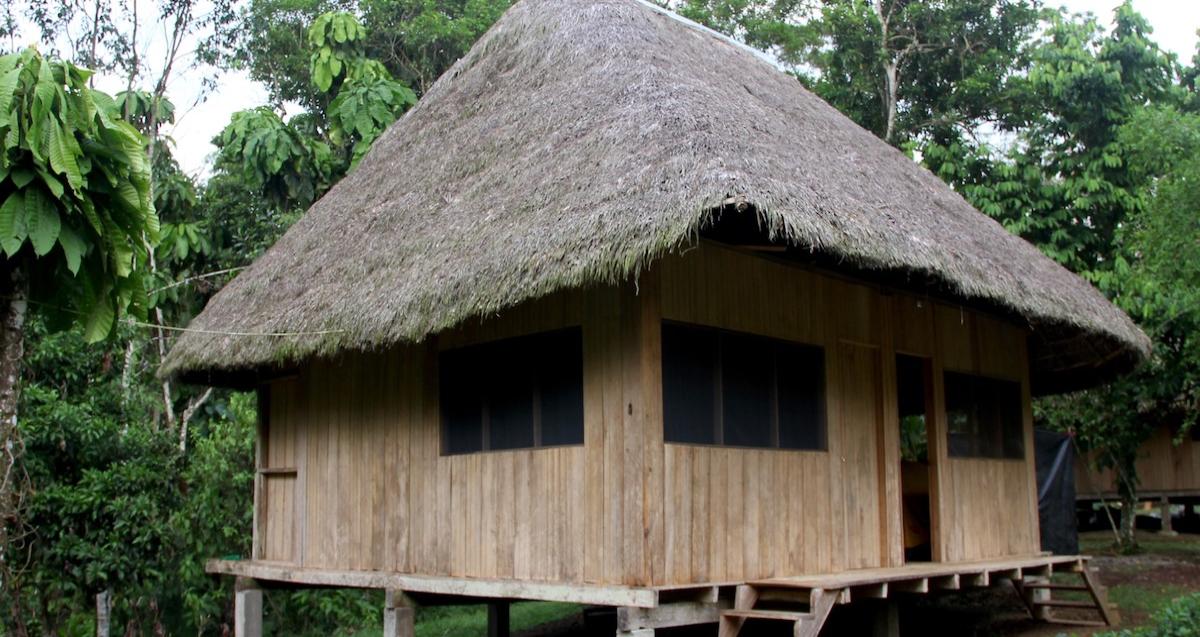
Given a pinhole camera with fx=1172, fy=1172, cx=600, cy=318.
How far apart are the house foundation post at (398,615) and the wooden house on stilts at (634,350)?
1.7 inches

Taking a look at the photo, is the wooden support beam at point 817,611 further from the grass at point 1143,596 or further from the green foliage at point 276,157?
the green foliage at point 276,157

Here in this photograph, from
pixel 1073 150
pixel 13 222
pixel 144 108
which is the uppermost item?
pixel 144 108

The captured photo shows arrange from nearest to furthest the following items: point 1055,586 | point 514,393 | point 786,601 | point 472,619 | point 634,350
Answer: point 634,350
point 786,601
point 514,393
point 1055,586
point 472,619

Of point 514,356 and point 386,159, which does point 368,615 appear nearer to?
point 386,159

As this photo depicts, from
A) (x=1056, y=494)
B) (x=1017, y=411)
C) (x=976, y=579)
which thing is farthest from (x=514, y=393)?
(x=1056, y=494)

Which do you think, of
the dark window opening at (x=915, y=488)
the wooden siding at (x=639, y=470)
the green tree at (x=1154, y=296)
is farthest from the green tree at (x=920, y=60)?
the wooden siding at (x=639, y=470)

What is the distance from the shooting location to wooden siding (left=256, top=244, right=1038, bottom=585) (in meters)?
6.73

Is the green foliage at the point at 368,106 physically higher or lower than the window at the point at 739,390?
higher

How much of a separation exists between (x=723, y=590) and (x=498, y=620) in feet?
14.2

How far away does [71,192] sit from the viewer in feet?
19.4

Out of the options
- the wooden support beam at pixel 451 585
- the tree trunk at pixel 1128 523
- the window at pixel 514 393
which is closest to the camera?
the wooden support beam at pixel 451 585

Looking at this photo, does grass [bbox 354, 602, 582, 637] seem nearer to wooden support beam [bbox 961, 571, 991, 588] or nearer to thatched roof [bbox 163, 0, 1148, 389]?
thatched roof [bbox 163, 0, 1148, 389]

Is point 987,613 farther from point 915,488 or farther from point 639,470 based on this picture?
point 639,470

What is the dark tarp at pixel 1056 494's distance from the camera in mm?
12484
